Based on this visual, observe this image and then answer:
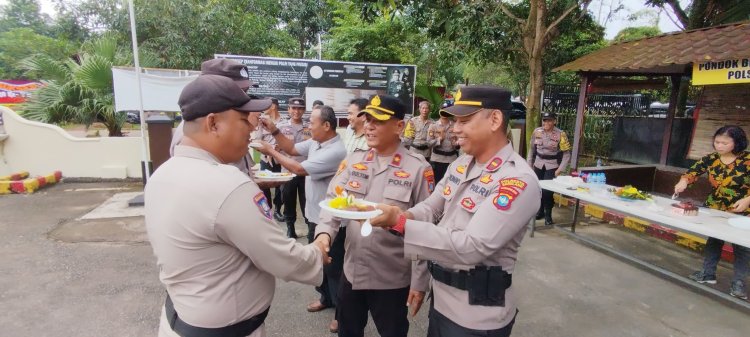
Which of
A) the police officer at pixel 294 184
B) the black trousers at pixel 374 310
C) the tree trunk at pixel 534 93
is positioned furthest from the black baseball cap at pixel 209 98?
the tree trunk at pixel 534 93

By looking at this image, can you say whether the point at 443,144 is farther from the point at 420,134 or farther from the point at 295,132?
the point at 295,132

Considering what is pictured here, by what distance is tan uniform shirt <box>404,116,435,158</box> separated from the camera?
23.5 ft

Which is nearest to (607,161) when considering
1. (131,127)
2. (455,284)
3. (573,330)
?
(573,330)

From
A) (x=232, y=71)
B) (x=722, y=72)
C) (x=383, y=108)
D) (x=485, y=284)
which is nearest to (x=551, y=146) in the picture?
(x=722, y=72)

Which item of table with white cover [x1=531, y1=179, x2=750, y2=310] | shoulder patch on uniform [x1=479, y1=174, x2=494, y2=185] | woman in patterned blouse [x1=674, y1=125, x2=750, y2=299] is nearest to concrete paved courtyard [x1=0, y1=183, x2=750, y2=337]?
table with white cover [x1=531, y1=179, x2=750, y2=310]

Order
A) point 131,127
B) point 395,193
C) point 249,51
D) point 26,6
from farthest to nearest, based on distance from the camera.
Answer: point 26,6
point 131,127
point 249,51
point 395,193

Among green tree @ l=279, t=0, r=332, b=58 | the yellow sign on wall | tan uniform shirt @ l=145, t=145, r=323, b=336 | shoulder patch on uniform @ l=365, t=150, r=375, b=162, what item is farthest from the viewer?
green tree @ l=279, t=0, r=332, b=58

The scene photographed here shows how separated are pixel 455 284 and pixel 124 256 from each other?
4.12 metres

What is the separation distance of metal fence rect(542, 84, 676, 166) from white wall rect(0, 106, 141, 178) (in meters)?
9.12

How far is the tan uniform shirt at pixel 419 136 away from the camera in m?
7.18

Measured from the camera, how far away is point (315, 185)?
3262 millimetres

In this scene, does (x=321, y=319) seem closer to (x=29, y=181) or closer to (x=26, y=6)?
(x=29, y=181)

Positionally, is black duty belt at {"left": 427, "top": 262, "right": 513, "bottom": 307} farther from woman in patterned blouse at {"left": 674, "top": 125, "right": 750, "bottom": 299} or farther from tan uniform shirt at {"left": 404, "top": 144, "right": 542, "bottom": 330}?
woman in patterned blouse at {"left": 674, "top": 125, "right": 750, "bottom": 299}

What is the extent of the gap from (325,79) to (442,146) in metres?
2.81
